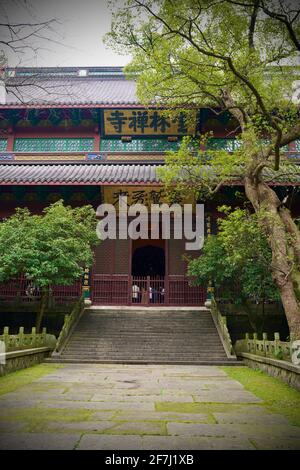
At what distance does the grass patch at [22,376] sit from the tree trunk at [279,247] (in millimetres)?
4735

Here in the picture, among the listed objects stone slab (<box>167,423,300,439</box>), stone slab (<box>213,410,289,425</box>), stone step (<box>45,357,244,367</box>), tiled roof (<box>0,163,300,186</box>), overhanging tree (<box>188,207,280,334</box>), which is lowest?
stone step (<box>45,357,244,367</box>)

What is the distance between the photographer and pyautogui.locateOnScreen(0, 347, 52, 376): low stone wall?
6.88 m

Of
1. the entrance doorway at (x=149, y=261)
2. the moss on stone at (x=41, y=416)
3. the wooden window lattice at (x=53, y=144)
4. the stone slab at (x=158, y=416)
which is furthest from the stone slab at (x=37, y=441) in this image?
the entrance doorway at (x=149, y=261)

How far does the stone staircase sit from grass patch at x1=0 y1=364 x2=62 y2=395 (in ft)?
3.52

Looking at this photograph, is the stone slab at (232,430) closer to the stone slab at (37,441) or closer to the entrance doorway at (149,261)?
the stone slab at (37,441)

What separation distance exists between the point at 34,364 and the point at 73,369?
3.96 feet

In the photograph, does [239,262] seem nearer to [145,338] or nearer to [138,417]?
[145,338]

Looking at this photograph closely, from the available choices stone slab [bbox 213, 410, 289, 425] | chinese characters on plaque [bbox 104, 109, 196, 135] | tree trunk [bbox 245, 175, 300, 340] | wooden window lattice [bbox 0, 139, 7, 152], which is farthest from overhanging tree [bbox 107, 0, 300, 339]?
wooden window lattice [bbox 0, 139, 7, 152]

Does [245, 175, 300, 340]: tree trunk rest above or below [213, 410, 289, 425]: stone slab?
above

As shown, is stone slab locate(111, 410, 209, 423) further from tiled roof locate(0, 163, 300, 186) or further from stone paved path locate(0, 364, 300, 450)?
tiled roof locate(0, 163, 300, 186)

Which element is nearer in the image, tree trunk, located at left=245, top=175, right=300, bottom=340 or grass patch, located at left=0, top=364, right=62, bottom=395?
grass patch, located at left=0, top=364, right=62, bottom=395

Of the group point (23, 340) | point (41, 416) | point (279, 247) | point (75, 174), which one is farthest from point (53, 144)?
point (41, 416)

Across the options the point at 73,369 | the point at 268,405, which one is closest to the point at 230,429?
the point at 268,405

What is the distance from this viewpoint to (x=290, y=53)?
23.7ft
